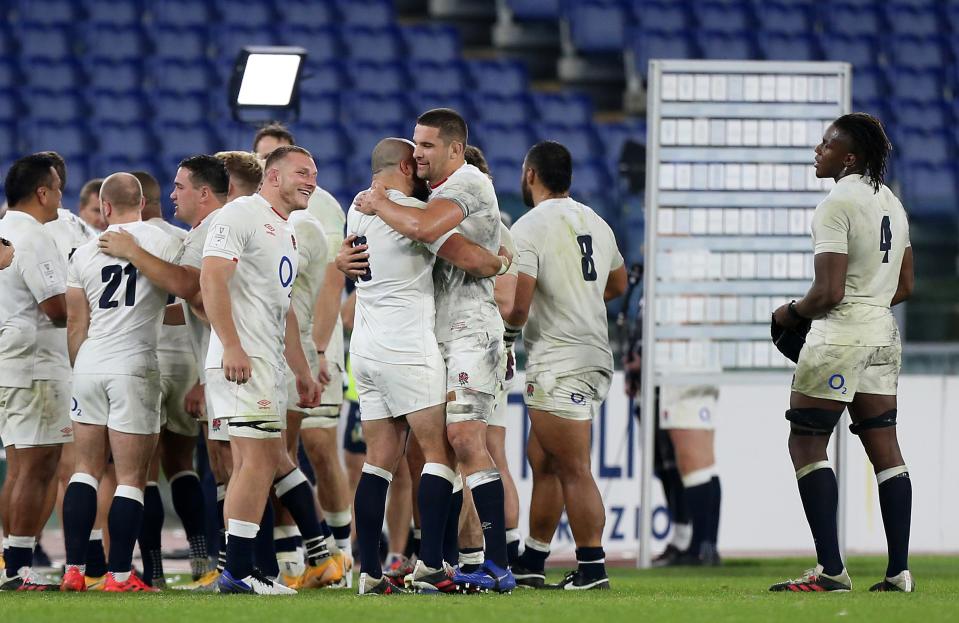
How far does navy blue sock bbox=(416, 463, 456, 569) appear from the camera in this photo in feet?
19.8

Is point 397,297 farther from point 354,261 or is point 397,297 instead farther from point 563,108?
point 563,108

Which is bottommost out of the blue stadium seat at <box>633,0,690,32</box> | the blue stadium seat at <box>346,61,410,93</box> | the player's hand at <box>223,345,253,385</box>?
the player's hand at <box>223,345,253,385</box>

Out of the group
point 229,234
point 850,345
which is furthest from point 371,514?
point 850,345

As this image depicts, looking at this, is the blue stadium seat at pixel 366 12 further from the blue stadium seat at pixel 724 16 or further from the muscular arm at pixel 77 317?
the muscular arm at pixel 77 317

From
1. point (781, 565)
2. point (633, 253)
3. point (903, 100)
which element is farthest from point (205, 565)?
point (903, 100)

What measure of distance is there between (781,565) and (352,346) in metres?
4.24

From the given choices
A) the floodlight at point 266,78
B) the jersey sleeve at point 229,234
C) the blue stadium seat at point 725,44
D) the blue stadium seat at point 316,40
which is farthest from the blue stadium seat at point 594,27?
the jersey sleeve at point 229,234

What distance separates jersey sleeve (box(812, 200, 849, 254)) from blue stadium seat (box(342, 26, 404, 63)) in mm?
10137

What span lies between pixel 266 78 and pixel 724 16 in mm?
9004

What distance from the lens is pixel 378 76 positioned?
51.1ft

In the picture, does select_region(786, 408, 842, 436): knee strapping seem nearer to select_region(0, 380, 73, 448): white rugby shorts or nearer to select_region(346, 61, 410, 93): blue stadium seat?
select_region(0, 380, 73, 448): white rugby shorts

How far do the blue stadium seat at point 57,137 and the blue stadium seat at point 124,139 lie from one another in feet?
0.48

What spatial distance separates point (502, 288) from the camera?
7.03 meters

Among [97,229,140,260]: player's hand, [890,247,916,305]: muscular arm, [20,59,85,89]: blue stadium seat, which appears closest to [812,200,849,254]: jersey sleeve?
[890,247,916,305]: muscular arm
